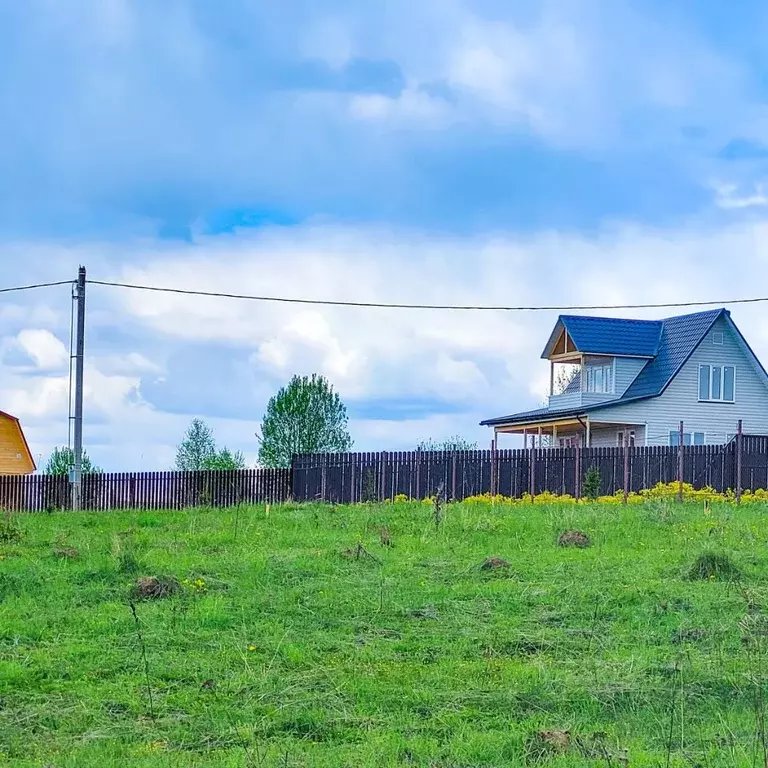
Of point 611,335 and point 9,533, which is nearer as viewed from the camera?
point 9,533

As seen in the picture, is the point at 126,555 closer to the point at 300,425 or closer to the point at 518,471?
the point at 518,471

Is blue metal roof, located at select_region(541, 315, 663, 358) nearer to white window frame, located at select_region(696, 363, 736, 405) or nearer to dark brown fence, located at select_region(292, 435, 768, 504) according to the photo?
white window frame, located at select_region(696, 363, 736, 405)

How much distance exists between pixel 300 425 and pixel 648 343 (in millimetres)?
15970

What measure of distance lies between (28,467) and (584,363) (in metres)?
29.7

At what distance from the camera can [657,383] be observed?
129 ft

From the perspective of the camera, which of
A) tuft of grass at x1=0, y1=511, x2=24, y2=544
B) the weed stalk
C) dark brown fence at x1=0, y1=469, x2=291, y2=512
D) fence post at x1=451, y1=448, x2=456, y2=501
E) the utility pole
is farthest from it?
dark brown fence at x1=0, y1=469, x2=291, y2=512

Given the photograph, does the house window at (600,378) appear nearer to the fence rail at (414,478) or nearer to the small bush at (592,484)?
the fence rail at (414,478)

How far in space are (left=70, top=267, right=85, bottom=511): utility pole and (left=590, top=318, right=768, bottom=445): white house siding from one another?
60.0 feet

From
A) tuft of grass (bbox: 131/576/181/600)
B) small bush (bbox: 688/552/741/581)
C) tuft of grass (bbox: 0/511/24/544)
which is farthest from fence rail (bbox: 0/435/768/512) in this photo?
tuft of grass (bbox: 131/576/181/600)

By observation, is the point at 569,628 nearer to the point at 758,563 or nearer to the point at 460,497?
the point at 758,563

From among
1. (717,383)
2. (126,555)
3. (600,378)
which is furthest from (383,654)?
(717,383)

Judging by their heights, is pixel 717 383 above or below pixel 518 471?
above

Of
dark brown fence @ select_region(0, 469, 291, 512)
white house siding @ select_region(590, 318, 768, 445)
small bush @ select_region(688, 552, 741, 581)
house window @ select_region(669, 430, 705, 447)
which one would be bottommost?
small bush @ select_region(688, 552, 741, 581)

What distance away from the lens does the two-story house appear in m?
39.0
